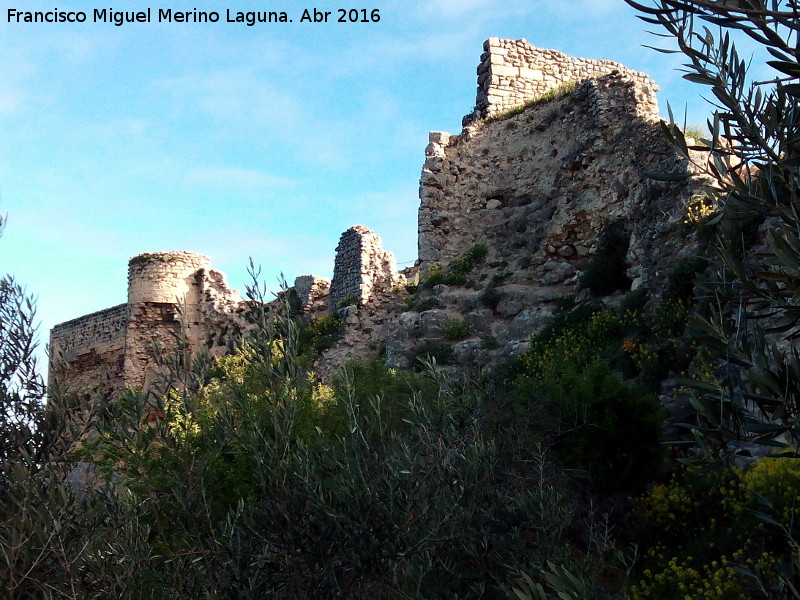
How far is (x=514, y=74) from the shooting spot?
2094 cm

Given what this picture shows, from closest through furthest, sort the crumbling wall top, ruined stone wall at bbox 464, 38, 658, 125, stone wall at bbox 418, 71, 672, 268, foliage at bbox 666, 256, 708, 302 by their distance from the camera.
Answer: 1. foliage at bbox 666, 256, 708, 302
2. stone wall at bbox 418, 71, 672, 268
3. ruined stone wall at bbox 464, 38, 658, 125
4. the crumbling wall top

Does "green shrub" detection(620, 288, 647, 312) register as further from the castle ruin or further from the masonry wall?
the masonry wall

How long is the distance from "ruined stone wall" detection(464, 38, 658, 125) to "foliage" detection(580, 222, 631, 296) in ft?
18.1

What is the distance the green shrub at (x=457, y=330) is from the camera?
1706cm

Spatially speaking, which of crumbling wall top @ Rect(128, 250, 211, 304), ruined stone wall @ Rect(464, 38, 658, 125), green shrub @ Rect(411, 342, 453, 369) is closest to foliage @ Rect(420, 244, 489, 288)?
green shrub @ Rect(411, 342, 453, 369)

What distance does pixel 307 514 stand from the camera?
5805mm

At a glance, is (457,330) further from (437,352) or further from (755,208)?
(755,208)

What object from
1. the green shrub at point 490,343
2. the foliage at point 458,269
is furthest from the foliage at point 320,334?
the green shrub at point 490,343

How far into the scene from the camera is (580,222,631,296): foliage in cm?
1591

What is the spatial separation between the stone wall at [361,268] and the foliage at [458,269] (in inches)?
66.2

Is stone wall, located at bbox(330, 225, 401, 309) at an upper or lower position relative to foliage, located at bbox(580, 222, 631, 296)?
upper

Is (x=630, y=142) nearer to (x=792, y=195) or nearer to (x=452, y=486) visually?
(x=452, y=486)

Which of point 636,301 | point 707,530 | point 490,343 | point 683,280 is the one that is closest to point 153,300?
point 490,343

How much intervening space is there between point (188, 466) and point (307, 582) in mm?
1220
